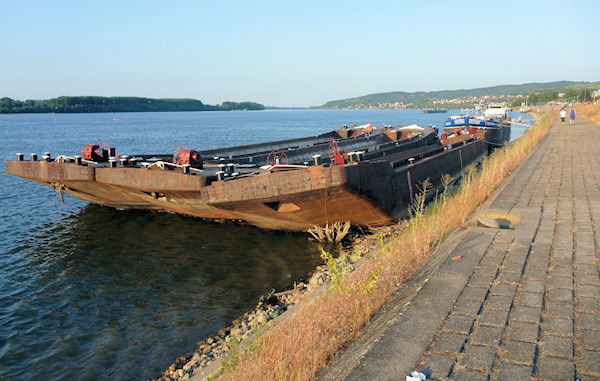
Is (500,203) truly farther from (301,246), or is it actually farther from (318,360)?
(318,360)

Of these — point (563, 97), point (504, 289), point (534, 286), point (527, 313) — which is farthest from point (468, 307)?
point (563, 97)

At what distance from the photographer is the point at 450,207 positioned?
366 inches

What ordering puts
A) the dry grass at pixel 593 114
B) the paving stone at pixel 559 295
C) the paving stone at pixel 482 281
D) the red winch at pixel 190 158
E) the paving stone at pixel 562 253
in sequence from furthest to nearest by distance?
the dry grass at pixel 593 114 < the red winch at pixel 190 158 < the paving stone at pixel 562 253 < the paving stone at pixel 482 281 < the paving stone at pixel 559 295

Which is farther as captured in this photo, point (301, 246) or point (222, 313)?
point (301, 246)

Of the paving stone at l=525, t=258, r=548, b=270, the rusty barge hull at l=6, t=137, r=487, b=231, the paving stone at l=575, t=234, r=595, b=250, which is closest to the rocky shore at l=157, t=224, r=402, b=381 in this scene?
the rusty barge hull at l=6, t=137, r=487, b=231

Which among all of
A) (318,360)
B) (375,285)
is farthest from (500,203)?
(318,360)

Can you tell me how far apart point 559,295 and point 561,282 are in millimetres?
432

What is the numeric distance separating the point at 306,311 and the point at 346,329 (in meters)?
0.57

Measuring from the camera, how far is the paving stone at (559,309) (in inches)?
167

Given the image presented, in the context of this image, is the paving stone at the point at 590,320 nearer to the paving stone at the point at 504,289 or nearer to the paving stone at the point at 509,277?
the paving stone at the point at 504,289

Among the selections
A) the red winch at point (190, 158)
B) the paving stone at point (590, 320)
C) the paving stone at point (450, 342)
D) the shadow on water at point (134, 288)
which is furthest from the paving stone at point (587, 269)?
the red winch at point (190, 158)

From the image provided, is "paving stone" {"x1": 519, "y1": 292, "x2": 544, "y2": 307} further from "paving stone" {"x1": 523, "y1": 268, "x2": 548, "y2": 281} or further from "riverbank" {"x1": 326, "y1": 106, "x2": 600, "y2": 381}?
"paving stone" {"x1": 523, "y1": 268, "x2": 548, "y2": 281}

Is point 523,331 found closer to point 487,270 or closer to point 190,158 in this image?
point 487,270

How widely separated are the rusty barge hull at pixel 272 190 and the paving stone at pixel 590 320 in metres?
6.93
